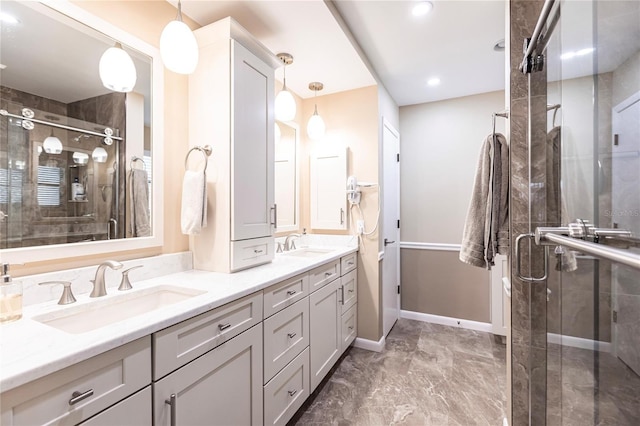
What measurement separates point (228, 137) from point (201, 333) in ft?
3.32

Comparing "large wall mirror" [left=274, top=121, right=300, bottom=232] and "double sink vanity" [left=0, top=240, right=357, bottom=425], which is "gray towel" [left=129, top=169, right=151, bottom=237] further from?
"large wall mirror" [left=274, top=121, right=300, bottom=232]

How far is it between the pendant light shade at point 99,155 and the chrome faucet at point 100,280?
18.9 inches

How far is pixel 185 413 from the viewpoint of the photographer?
0.99 m

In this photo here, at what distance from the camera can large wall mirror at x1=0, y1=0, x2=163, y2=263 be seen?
104 cm

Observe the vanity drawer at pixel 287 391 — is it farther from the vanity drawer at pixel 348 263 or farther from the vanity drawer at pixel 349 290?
the vanity drawer at pixel 348 263

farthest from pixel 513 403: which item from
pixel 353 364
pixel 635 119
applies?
pixel 635 119

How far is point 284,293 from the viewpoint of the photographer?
158cm

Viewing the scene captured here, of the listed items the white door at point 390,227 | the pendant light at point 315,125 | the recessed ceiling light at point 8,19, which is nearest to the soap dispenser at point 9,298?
the recessed ceiling light at point 8,19

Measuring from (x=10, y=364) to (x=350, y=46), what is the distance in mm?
2227

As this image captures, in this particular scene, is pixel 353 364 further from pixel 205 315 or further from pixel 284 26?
pixel 284 26

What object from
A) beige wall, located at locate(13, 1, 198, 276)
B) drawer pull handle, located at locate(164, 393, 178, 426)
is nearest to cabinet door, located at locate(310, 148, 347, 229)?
beige wall, located at locate(13, 1, 198, 276)

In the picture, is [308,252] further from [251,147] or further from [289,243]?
[251,147]

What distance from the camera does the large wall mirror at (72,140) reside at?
3.42ft

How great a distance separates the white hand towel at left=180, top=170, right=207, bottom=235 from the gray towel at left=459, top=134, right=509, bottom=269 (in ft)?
4.78
